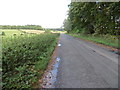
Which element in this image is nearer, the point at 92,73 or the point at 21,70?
the point at 21,70

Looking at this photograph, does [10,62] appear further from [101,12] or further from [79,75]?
[101,12]

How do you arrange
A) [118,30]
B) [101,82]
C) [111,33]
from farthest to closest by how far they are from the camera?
1. [111,33]
2. [118,30]
3. [101,82]

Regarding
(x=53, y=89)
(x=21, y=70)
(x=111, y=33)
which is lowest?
(x=53, y=89)

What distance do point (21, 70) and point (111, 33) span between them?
16405 mm

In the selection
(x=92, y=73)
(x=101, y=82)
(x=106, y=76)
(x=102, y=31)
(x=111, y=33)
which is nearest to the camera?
(x=101, y=82)

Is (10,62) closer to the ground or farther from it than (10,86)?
farther from it

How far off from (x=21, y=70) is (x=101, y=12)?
17.7 m

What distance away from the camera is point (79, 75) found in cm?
439

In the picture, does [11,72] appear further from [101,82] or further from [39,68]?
[101,82]

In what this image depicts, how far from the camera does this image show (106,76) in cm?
428

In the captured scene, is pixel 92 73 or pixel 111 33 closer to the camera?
pixel 92 73

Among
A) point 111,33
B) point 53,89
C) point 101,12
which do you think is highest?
point 101,12

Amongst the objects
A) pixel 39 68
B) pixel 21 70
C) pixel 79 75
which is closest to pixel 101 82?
pixel 79 75

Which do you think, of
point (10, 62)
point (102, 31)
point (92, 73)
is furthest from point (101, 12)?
point (10, 62)
